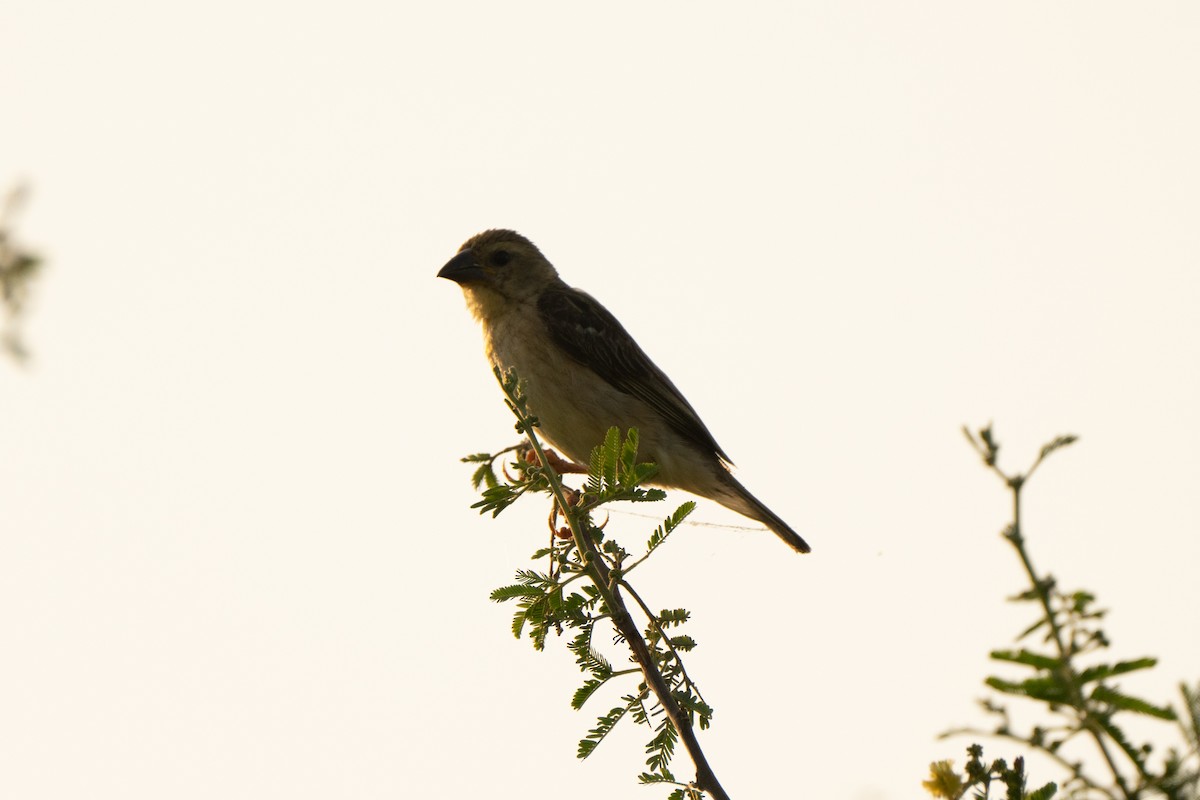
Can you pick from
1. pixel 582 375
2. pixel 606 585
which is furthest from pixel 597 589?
pixel 582 375

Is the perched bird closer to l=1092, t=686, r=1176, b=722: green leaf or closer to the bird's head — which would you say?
the bird's head

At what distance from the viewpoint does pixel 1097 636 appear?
1519mm

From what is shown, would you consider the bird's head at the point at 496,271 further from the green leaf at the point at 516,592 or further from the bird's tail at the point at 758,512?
the green leaf at the point at 516,592

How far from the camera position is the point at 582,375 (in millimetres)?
7312

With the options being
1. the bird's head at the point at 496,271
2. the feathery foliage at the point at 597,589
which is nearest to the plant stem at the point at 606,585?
the feathery foliage at the point at 597,589

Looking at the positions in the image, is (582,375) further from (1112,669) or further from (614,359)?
(1112,669)

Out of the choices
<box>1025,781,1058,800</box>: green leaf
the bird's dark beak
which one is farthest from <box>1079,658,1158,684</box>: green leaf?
the bird's dark beak

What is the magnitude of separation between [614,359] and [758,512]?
3.84 feet

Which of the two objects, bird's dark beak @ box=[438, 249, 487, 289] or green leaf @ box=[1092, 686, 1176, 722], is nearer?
green leaf @ box=[1092, 686, 1176, 722]

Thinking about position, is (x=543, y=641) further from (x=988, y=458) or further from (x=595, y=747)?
(x=988, y=458)

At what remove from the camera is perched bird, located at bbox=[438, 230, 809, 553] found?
7109 mm

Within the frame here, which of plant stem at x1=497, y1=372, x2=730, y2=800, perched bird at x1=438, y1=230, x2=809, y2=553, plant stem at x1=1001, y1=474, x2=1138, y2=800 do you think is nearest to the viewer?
plant stem at x1=1001, y1=474, x2=1138, y2=800

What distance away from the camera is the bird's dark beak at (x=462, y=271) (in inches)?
305

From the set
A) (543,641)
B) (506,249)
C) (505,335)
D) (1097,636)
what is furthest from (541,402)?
(1097,636)
